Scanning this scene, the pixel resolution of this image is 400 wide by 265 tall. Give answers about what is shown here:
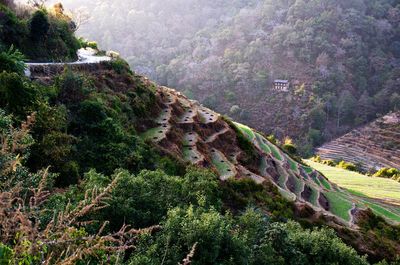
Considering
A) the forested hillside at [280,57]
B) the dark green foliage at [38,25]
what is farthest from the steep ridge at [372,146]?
the dark green foliage at [38,25]

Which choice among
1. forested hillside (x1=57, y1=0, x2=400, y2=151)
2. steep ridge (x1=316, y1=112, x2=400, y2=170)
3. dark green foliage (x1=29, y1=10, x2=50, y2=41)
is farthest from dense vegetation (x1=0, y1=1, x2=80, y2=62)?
forested hillside (x1=57, y1=0, x2=400, y2=151)

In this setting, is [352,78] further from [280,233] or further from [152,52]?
Answer: [280,233]

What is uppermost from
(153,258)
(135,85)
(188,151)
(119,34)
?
(119,34)

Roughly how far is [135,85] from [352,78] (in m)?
60.2

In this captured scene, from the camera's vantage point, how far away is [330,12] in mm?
78250

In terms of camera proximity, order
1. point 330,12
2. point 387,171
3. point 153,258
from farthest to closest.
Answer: point 330,12 → point 387,171 → point 153,258

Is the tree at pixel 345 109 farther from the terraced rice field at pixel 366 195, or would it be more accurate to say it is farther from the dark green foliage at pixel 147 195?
the dark green foliage at pixel 147 195

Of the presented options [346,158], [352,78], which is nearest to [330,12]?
[352,78]

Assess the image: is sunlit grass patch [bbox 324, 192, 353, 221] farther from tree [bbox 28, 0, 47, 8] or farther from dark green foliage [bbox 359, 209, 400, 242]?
tree [bbox 28, 0, 47, 8]

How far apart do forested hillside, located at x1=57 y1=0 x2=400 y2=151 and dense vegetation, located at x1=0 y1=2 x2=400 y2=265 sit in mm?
44706

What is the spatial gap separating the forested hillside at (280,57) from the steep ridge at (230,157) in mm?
35829

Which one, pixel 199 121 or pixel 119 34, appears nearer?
pixel 199 121

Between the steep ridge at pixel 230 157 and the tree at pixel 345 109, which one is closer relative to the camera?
the steep ridge at pixel 230 157

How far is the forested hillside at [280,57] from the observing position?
6366 centimetres
